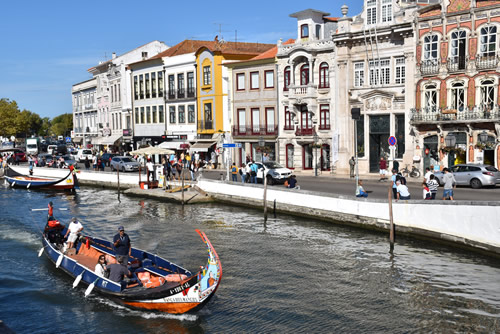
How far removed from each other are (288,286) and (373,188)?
59.0 ft

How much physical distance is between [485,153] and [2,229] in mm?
31478

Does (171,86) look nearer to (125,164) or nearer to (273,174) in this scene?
(125,164)

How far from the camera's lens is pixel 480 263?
21391mm

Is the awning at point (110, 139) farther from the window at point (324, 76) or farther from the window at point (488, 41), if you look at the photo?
the window at point (488, 41)

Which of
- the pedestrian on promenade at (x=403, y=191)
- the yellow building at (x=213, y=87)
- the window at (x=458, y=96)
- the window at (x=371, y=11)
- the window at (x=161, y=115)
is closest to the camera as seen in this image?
the pedestrian on promenade at (x=403, y=191)

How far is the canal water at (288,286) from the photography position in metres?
16.8

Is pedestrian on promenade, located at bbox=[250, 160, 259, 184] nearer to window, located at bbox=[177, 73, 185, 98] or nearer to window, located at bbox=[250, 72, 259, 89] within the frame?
window, located at bbox=[250, 72, 259, 89]

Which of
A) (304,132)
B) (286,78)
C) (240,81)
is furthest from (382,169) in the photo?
(240,81)

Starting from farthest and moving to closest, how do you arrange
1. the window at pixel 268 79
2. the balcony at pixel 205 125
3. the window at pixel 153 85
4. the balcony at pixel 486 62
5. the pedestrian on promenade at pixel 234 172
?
1. the window at pixel 153 85
2. the balcony at pixel 205 125
3. the window at pixel 268 79
4. the pedestrian on promenade at pixel 234 172
5. the balcony at pixel 486 62

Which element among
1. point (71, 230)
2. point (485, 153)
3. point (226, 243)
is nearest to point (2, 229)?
point (71, 230)

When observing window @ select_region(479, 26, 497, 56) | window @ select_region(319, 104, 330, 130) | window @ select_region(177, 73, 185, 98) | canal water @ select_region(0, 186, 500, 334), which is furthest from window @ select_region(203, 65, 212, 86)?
canal water @ select_region(0, 186, 500, 334)

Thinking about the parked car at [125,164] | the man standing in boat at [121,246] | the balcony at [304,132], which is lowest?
the man standing in boat at [121,246]

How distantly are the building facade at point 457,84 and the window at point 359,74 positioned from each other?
5098 mm

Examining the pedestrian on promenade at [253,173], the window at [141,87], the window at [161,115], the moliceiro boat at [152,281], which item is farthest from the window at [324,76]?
the window at [141,87]
